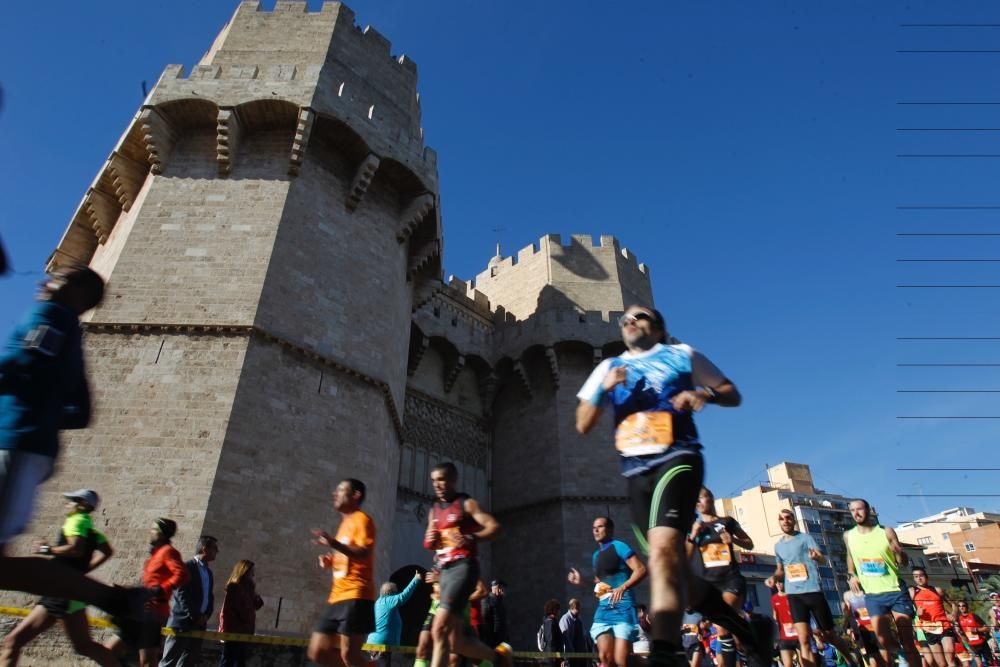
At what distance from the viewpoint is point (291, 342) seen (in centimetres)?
1157

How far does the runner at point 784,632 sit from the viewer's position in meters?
5.98

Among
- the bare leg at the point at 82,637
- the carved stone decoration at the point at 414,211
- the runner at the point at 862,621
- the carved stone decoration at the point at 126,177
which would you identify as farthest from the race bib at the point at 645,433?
the carved stone decoration at the point at 126,177

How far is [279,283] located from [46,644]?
652cm

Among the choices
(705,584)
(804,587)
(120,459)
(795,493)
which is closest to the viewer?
(705,584)

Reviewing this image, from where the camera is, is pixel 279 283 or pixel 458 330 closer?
pixel 279 283

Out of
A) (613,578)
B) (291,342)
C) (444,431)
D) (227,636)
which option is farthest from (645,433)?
(444,431)

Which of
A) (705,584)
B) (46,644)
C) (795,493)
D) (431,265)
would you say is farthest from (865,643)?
(795,493)

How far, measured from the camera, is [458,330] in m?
20.2

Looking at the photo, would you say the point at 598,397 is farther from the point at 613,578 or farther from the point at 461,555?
the point at 613,578

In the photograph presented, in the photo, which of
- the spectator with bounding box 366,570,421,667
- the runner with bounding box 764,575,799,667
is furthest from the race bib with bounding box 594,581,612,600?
the spectator with bounding box 366,570,421,667

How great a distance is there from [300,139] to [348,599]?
1077cm

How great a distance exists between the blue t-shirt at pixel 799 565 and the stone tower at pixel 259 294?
7.47 metres

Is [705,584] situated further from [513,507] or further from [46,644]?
[513,507]

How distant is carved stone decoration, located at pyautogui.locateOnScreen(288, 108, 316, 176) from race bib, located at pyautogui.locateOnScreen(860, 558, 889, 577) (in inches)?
466
